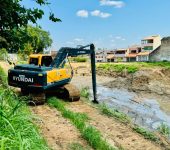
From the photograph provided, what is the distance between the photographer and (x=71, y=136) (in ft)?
34.5

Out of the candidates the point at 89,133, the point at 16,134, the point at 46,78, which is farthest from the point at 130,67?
the point at 16,134

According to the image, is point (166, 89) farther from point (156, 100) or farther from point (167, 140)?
point (167, 140)

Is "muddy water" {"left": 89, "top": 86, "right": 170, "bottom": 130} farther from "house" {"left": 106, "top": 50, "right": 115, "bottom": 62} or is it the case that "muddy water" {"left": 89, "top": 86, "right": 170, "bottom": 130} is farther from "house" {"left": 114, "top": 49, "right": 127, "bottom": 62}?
"house" {"left": 106, "top": 50, "right": 115, "bottom": 62}

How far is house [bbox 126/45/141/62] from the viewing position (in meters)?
113

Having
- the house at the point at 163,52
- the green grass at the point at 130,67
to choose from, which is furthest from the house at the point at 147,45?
the green grass at the point at 130,67

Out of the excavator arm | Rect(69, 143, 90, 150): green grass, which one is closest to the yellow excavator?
the excavator arm

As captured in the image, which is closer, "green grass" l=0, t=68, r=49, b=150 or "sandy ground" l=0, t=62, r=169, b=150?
"green grass" l=0, t=68, r=49, b=150

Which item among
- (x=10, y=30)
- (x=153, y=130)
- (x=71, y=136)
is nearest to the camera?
(x=10, y=30)

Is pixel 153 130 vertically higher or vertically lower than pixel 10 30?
lower

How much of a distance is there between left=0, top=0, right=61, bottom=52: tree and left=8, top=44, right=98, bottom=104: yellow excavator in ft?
16.4

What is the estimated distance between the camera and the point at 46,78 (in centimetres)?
1488

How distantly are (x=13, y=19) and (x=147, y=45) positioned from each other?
321 ft

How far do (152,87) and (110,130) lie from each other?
53.1ft

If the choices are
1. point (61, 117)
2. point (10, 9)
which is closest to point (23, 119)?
point (10, 9)
